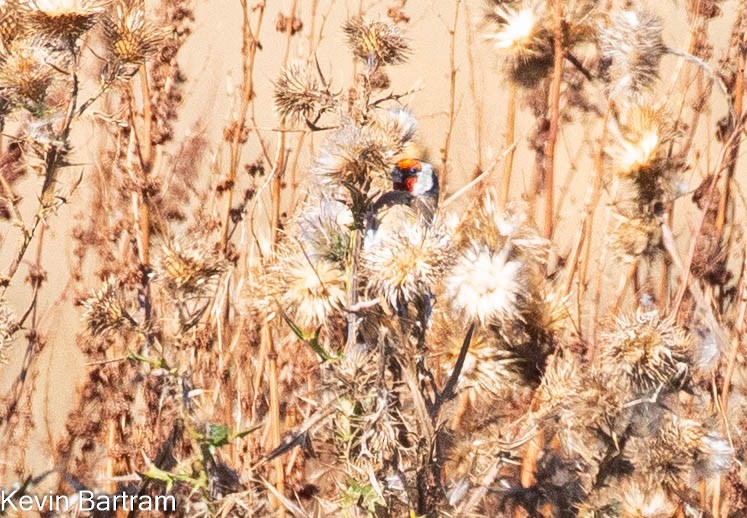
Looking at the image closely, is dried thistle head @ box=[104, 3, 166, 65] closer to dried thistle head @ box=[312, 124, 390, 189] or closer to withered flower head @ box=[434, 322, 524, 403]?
dried thistle head @ box=[312, 124, 390, 189]

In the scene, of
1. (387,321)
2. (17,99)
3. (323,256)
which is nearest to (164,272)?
(323,256)

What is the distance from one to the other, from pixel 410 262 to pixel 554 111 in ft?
2.44

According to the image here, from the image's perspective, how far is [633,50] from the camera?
7.27 ft

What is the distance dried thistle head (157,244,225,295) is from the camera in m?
1.61

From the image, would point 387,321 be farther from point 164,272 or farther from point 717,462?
point 717,462

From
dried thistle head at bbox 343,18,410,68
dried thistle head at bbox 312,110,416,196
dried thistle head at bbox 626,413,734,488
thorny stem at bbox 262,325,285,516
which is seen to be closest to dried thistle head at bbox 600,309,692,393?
dried thistle head at bbox 626,413,734,488

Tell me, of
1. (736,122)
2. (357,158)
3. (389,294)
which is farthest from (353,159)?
(736,122)

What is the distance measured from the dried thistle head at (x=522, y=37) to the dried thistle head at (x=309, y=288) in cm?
82

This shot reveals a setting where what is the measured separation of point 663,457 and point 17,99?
52.7 inches

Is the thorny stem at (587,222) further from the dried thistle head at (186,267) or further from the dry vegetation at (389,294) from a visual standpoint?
the dried thistle head at (186,267)

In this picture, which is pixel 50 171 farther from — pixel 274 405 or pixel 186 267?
pixel 274 405

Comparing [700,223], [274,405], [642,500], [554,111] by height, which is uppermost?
[554,111]

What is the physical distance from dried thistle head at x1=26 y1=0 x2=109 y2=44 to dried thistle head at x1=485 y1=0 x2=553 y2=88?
82 centimetres

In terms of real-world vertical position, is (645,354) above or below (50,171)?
below
